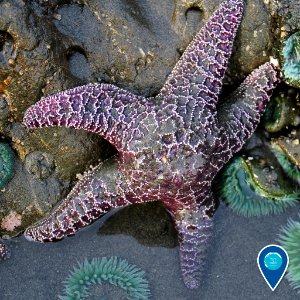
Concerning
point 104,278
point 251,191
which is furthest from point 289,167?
point 104,278

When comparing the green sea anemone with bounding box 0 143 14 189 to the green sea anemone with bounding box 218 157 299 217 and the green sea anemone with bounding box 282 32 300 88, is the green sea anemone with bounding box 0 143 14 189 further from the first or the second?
the green sea anemone with bounding box 282 32 300 88

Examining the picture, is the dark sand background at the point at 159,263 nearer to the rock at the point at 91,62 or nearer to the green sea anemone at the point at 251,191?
the green sea anemone at the point at 251,191

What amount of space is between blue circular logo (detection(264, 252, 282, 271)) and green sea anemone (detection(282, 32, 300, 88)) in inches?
61.5

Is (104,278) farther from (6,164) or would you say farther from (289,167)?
(289,167)

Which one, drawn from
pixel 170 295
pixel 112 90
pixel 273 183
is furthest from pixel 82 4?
pixel 170 295

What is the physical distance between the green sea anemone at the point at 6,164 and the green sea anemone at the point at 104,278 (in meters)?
1.00

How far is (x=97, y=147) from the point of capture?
4.57 m

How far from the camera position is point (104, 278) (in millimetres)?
4418

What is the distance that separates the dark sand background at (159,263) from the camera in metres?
4.52

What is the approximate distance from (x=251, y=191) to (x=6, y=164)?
87.4 inches

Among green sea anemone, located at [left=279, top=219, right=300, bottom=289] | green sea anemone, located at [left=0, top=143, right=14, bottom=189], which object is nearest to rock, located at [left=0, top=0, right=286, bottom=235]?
green sea anemone, located at [left=0, top=143, right=14, bottom=189]

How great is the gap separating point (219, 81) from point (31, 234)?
2096 mm

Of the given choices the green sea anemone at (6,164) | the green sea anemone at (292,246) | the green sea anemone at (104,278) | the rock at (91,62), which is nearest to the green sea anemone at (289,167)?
the green sea anemone at (292,246)

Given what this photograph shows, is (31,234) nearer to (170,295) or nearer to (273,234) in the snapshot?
(170,295)
